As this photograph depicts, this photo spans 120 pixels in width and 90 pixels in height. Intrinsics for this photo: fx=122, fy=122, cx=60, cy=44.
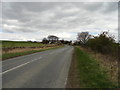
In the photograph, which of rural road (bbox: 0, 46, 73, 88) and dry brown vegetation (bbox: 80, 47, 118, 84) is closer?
rural road (bbox: 0, 46, 73, 88)

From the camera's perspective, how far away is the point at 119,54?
525 inches

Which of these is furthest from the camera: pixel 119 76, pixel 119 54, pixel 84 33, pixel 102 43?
pixel 84 33

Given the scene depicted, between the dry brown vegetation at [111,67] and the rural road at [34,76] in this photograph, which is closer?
the rural road at [34,76]

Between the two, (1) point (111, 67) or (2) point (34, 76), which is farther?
(1) point (111, 67)

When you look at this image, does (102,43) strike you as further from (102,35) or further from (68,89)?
(68,89)

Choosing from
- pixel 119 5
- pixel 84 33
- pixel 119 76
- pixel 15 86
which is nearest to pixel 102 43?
pixel 119 5

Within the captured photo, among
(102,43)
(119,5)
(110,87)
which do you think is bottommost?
(110,87)

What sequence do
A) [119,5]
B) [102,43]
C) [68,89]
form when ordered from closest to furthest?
1. [68,89]
2. [119,5]
3. [102,43]

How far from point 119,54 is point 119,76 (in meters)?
6.92

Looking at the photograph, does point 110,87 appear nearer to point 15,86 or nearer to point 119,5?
point 15,86

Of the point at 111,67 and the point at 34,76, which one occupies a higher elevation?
the point at 111,67

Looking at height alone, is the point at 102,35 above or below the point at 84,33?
below

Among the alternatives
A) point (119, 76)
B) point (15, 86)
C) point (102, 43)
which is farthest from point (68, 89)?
point (102, 43)

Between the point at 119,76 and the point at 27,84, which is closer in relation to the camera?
the point at 27,84
